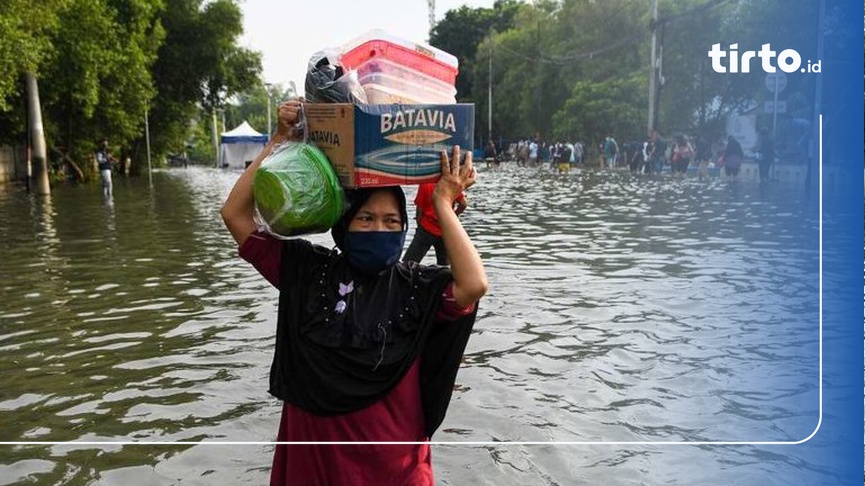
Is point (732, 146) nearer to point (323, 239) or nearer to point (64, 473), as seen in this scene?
point (323, 239)

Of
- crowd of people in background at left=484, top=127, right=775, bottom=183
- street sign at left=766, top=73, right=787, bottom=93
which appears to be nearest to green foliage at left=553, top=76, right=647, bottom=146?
crowd of people in background at left=484, top=127, right=775, bottom=183

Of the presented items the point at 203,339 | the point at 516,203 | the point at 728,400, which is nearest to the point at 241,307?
the point at 203,339

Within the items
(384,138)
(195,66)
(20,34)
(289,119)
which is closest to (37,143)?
(20,34)

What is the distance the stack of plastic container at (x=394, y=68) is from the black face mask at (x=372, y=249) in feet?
1.11

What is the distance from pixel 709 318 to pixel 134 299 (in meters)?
5.10

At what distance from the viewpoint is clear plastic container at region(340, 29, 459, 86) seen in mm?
2209

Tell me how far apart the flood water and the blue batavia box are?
166cm

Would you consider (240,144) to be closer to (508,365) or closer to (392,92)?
(508,365)

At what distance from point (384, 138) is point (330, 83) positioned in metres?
0.21

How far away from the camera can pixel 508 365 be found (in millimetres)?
5590

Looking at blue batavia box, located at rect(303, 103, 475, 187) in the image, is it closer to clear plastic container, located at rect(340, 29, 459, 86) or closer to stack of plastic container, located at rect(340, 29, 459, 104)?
stack of plastic container, located at rect(340, 29, 459, 104)

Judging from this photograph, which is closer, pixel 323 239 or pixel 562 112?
pixel 323 239

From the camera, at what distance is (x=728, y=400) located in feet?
15.7

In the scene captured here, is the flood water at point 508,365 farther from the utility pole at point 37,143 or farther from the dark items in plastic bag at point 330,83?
the utility pole at point 37,143
